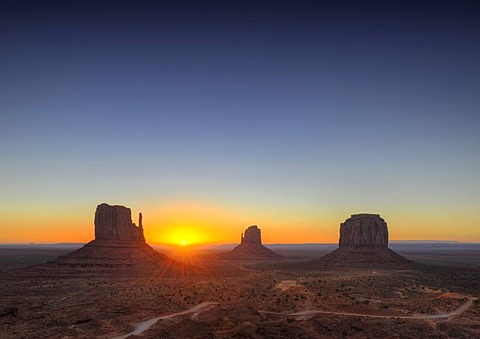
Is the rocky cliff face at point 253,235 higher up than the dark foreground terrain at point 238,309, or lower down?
higher up

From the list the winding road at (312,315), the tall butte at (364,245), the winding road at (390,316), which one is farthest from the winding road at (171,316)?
the tall butte at (364,245)

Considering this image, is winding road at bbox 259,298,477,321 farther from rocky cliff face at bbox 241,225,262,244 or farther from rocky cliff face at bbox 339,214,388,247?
rocky cliff face at bbox 241,225,262,244

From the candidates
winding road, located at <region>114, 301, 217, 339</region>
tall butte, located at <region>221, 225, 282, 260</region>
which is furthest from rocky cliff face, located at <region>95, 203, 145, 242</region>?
tall butte, located at <region>221, 225, 282, 260</region>

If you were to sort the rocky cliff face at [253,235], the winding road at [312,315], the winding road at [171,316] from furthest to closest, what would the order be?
the rocky cliff face at [253,235], the winding road at [312,315], the winding road at [171,316]

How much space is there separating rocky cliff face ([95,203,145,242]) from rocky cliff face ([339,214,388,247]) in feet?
252

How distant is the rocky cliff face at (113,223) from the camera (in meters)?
93.9

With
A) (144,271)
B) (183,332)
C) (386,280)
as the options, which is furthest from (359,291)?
(144,271)

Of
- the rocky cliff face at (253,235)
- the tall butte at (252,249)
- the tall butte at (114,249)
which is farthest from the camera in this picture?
the rocky cliff face at (253,235)

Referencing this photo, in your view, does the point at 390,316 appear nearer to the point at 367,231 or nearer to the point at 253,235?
the point at 367,231

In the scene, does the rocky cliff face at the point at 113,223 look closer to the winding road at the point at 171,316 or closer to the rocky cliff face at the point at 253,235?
the winding road at the point at 171,316

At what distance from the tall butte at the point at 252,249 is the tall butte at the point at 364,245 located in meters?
46.9

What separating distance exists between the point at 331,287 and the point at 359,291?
5.76m

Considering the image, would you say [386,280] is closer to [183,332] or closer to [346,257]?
[346,257]

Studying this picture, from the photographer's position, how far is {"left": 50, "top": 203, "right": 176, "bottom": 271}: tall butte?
277 feet
